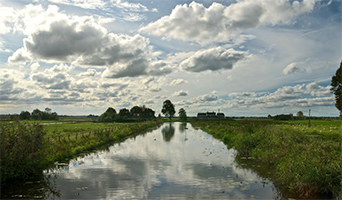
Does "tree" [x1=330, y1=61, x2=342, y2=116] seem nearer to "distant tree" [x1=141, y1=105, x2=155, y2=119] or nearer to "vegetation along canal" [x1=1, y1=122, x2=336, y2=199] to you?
"vegetation along canal" [x1=1, y1=122, x2=336, y2=199]

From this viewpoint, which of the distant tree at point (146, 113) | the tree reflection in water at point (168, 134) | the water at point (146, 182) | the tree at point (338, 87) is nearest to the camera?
the water at point (146, 182)

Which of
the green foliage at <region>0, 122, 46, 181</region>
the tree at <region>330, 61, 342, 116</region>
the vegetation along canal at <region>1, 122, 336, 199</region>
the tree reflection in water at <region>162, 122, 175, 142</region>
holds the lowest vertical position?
the tree reflection in water at <region>162, 122, 175, 142</region>

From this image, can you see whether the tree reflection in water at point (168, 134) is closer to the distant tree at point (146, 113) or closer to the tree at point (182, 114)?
the distant tree at point (146, 113)

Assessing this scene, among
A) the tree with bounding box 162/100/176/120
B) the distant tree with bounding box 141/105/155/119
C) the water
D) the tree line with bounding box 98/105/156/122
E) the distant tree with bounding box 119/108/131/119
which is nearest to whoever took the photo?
the water

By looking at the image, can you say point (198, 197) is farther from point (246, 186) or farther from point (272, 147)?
point (272, 147)

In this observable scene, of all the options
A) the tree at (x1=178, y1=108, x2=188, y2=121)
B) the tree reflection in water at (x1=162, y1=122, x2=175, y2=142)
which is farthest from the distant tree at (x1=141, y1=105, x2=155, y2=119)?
the tree reflection in water at (x1=162, y1=122, x2=175, y2=142)

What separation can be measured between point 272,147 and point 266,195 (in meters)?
7.35

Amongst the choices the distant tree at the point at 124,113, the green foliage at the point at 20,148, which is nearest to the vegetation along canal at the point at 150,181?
the green foliage at the point at 20,148

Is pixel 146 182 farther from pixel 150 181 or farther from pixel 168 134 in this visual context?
pixel 168 134

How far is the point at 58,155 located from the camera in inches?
722

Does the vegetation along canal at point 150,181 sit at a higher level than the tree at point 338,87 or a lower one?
lower

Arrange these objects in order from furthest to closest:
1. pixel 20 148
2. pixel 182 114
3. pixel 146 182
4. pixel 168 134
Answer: pixel 182 114, pixel 168 134, pixel 146 182, pixel 20 148

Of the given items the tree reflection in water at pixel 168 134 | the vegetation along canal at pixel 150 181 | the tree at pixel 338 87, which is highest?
the tree at pixel 338 87

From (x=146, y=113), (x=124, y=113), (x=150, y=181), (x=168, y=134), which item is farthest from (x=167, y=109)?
(x=150, y=181)
